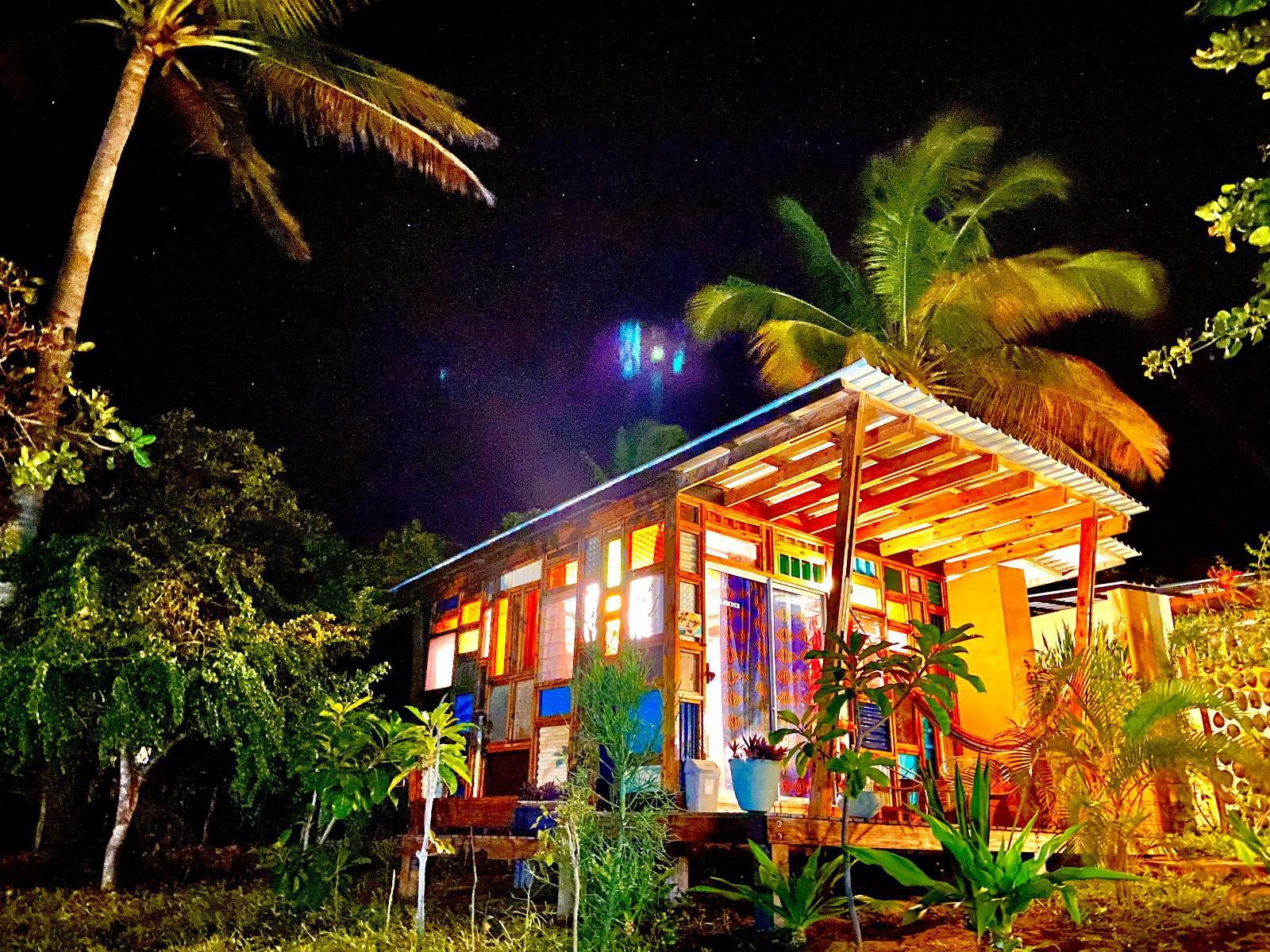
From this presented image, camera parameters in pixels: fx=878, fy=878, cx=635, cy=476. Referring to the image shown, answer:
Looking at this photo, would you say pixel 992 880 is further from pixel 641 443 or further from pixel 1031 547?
pixel 641 443

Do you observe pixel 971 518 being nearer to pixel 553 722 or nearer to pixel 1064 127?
pixel 553 722

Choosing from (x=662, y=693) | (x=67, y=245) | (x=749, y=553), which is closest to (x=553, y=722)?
(x=662, y=693)

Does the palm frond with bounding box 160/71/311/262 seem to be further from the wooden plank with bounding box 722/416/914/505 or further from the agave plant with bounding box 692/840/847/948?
the agave plant with bounding box 692/840/847/948

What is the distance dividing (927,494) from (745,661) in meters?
2.32

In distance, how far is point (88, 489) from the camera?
9.14 meters

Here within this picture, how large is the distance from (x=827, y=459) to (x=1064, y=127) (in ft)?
21.0

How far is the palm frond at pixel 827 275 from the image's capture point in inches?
476

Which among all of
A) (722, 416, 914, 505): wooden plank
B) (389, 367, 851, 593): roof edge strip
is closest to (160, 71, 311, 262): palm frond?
(389, 367, 851, 593): roof edge strip

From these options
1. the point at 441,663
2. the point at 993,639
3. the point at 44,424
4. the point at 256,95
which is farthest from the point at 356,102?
the point at 993,639

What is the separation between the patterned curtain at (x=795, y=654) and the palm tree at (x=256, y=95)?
5502 millimetres

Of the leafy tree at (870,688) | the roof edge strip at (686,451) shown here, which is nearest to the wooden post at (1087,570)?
the roof edge strip at (686,451)

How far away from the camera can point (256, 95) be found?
31.2 feet

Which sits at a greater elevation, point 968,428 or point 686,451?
point 686,451

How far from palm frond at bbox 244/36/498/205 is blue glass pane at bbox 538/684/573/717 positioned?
5.72 m
